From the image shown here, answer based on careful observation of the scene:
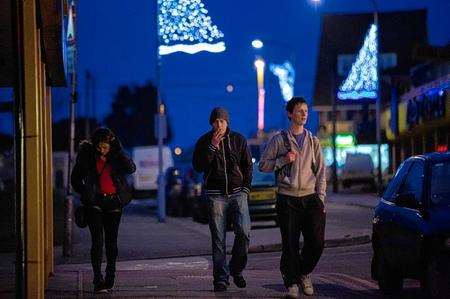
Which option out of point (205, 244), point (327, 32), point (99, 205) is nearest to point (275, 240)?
point (205, 244)

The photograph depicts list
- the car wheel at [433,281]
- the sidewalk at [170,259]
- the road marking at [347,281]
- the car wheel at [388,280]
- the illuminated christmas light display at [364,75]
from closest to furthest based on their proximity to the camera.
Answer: the car wheel at [433,281]
the car wheel at [388,280]
the sidewalk at [170,259]
the road marking at [347,281]
the illuminated christmas light display at [364,75]

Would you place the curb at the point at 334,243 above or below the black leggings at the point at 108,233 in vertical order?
below

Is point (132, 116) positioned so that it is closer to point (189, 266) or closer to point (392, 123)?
point (392, 123)

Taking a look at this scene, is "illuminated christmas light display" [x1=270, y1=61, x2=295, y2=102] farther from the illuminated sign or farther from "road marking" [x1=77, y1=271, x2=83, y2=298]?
"road marking" [x1=77, y1=271, x2=83, y2=298]

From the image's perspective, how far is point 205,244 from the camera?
2012 centimetres

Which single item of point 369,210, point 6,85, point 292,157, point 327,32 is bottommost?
point 369,210

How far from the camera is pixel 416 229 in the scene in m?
9.46

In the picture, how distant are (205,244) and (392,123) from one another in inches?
1344

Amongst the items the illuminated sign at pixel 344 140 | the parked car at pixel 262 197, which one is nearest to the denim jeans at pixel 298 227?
the parked car at pixel 262 197

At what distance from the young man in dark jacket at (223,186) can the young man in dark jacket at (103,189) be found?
873mm

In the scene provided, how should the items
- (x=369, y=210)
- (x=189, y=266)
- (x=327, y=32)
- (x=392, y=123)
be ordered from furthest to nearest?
1. (x=327, y=32)
2. (x=392, y=123)
3. (x=369, y=210)
4. (x=189, y=266)

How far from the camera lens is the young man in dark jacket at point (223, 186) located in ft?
33.7

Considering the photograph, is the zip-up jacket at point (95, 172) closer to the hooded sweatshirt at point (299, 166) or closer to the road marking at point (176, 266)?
the hooded sweatshirt at point (299, 166)

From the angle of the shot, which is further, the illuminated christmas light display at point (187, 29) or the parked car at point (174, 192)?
the parked car at point (174, 192)
